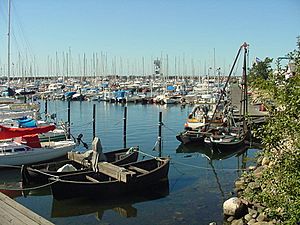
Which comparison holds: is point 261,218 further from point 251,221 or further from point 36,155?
point 36,155

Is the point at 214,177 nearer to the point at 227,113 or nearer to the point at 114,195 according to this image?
the point at 114,195

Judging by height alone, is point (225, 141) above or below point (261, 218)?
above

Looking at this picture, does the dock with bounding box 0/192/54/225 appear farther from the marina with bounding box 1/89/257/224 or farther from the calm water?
the marina with bounding box 1/89/257/224

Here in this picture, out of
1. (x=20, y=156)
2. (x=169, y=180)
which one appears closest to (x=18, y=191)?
(x=20, y=156)

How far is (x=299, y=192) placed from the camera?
6.03m

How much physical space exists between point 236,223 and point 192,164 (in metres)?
11.6

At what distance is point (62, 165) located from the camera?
1933cm

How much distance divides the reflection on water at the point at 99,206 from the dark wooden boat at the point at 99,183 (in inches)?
10.3

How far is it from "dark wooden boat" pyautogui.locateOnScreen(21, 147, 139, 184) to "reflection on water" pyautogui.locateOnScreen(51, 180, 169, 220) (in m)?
1.37

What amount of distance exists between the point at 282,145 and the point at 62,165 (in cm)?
1434

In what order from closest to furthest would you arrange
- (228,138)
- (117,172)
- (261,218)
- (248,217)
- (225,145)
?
(261,218)
(248,217)
(117,172)
(225,145)
(228,138)

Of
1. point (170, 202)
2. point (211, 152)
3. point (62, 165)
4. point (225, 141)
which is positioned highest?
point (225, 141)

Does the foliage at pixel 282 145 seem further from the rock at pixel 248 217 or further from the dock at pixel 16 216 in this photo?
the rock at pixel 248 217

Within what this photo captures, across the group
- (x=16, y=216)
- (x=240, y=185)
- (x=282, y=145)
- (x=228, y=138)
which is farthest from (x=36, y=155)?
(x=282, y=145)
